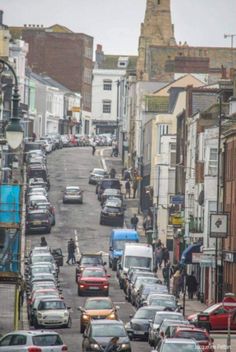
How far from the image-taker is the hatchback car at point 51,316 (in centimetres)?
6600

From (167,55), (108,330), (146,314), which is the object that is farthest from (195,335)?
(167,55)

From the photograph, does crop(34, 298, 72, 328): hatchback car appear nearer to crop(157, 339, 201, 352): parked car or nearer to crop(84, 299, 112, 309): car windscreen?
crop(84, 299, 112, 309): car windscreen

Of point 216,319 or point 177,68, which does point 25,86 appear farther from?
point 216,319

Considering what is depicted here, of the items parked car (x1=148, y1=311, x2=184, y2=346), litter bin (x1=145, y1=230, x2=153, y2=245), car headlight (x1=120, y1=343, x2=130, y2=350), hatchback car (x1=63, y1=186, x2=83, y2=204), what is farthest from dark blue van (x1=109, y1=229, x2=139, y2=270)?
car headlight (x1=120, y1=343, x2=130, y2=350)

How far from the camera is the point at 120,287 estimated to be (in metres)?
88.3

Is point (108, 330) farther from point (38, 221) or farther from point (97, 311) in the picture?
point (38, 221)

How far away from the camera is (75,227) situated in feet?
388

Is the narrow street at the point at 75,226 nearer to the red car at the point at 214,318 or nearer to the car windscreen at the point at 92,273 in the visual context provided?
the car windscreen at the point at 92,273

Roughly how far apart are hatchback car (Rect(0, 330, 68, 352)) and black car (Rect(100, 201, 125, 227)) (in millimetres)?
70300

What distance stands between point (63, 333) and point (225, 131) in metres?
22.6

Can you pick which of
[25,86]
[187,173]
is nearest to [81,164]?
[25,86]

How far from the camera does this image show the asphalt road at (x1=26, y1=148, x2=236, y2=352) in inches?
2761

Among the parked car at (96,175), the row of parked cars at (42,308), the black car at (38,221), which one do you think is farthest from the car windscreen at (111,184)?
the row of parked cars at (42,308)

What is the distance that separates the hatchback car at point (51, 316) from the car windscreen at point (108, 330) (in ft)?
36.7
